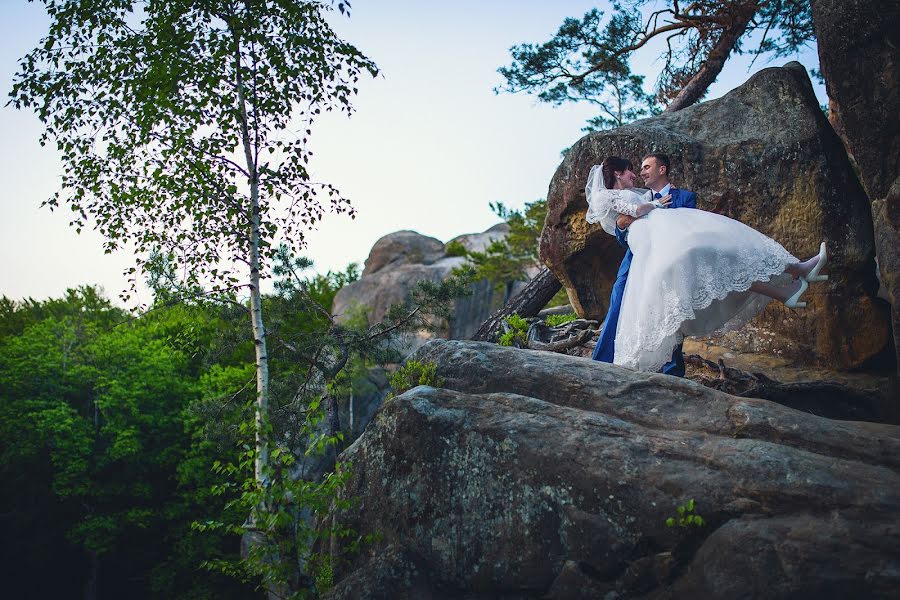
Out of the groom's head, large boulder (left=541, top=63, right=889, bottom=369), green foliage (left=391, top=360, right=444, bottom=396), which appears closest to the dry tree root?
large boulder (left=541, top=63, right=889, bottom=369)

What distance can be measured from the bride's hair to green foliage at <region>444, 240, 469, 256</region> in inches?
732

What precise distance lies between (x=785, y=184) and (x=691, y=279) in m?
3.05

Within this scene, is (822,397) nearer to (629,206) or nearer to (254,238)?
(629,206)

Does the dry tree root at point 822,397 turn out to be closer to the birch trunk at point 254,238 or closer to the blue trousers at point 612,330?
the blue trousers at point 612,330

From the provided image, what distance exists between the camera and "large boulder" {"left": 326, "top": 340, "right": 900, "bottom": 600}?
3.96 m

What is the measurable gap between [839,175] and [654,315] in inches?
146

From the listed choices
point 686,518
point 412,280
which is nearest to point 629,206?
point 686,518

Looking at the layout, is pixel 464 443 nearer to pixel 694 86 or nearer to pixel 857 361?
pixel 857 361

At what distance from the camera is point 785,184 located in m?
8.26

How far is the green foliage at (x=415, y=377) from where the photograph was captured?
582 centimetres

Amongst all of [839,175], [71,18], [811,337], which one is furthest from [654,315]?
[71,18]

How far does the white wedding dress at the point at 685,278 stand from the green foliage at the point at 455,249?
19.4 metres

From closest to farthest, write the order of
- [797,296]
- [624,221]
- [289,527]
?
[289,527]
[797,296]
[624,221]

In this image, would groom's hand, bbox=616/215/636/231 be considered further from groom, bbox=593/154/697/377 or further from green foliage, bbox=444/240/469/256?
green foliage, bbox=444/240/469/256
